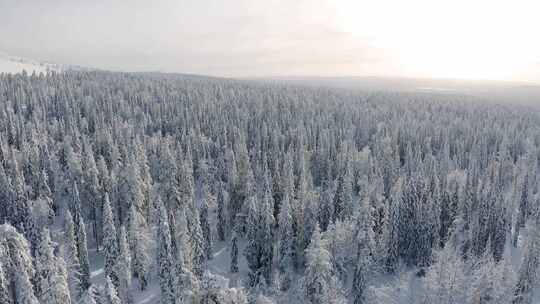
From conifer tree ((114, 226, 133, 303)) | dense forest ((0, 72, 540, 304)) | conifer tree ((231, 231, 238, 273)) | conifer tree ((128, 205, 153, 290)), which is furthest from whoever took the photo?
conifer tree ((231, 231, 238, 273))

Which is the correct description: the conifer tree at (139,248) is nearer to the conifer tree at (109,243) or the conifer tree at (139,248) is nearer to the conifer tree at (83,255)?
the conifer tree at (109,243)

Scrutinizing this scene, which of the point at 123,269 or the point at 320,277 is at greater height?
the point at 320,277

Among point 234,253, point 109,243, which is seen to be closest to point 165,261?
point 109,243

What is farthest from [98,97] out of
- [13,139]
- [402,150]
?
[402,150]

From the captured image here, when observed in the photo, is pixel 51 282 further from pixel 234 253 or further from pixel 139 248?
pixel 234 253

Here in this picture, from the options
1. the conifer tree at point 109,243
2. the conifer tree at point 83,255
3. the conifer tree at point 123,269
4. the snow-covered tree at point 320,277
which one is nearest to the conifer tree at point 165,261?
the conifer tree at point 123,269

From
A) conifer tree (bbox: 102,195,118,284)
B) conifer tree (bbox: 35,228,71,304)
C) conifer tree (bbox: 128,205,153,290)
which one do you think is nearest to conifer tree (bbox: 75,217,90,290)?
conifer tree (bbox: 102,195,118,284)

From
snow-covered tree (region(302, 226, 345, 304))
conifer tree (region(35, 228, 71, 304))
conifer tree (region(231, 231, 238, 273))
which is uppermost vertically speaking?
conifer tree (region(35, 228, 71, 304))

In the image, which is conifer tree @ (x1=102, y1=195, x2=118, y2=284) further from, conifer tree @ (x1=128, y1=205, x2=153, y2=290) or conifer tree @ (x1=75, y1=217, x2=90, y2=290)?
conifer tree @ (x1=75, y1=217, x2=90, y2=290)

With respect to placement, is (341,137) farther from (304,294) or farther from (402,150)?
(304,294)

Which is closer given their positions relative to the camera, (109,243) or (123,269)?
(123,269)

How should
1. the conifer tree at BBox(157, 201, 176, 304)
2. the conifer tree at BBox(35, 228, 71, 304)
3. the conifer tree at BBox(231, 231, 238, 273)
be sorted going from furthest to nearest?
the conifer tree at BBox(231, 231, 238, 273) < the conifer tree at BBox(157, 201, 176, 304) < the conifer tree at BBox(35, 228, 71, 304)
